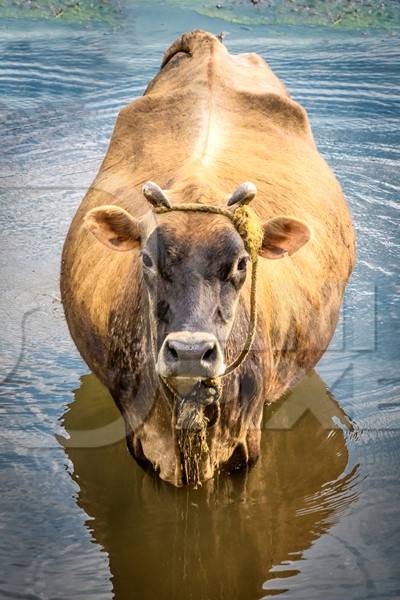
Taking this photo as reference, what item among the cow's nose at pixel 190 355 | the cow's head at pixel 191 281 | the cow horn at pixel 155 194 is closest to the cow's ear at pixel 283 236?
the cow's head at pixel 191 281

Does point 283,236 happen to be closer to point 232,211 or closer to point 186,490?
point 232,211

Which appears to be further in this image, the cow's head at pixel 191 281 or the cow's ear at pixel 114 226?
the cow's ear at pixel 114 226

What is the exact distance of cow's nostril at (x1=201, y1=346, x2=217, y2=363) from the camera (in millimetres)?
4355

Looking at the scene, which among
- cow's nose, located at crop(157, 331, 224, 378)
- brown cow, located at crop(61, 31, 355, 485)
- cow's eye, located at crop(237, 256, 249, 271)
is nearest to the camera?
cow's nose, located at crop(157, 331, 224, 378)

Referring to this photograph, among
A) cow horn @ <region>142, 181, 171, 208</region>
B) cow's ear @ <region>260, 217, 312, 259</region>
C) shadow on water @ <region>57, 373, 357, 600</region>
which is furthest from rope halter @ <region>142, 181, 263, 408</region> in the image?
shadow on water @ <region>57, 373, 357, 600</region>

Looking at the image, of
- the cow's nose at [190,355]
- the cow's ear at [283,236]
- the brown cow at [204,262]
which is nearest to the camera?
the cow's nose at [190,355]

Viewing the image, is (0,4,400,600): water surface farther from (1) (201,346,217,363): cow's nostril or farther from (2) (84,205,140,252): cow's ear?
(2) (84,205,140,252): cow's ear

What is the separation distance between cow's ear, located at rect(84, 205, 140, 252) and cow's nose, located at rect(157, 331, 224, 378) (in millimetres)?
855

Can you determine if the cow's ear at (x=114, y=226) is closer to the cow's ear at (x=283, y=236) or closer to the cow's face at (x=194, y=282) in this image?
the cow's face at (x=194, y=282)

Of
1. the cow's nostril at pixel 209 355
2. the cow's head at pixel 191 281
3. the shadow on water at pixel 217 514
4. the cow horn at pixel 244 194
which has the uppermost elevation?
the cow horn at pixel 244 194

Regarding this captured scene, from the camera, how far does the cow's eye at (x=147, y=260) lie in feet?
15.7

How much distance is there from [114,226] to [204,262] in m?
0.68

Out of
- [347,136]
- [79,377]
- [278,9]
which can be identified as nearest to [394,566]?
[79,377]

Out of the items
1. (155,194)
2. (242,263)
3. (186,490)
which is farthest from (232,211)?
(186,490)
